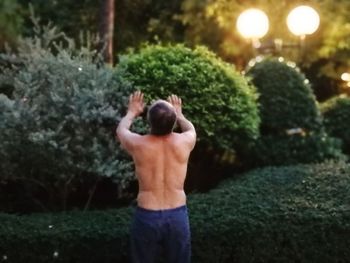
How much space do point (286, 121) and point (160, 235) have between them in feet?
14.7

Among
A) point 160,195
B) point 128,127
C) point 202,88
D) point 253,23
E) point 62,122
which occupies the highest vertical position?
point 253,23

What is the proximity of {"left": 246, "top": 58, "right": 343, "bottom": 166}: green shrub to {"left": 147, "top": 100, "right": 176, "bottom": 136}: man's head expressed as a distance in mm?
4080

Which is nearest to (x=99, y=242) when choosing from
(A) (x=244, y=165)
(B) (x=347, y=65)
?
(A) (x=244, y=165)

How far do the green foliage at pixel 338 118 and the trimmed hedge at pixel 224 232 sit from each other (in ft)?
12.4

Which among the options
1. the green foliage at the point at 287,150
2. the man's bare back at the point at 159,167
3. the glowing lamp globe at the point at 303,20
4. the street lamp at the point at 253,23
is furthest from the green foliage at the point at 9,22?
the man's bare back at the point at 159,167

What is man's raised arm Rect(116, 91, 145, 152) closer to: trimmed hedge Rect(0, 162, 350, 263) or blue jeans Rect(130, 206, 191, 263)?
blue jeans Rect(130, 206, 191, 263)

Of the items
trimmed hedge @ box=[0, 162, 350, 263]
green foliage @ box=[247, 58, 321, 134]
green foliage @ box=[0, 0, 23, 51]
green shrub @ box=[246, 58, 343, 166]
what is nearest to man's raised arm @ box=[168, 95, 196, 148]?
trimmed hedge @ box=[0, 162, 350, 263]

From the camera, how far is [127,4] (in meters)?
14.7

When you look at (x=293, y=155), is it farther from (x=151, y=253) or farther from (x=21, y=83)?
(x=151, y=253)

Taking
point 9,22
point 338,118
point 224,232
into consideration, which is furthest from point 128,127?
point 9,22

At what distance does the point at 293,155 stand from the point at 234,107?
56.1 inches

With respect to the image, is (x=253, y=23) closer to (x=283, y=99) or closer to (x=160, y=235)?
(x=283, y=99)

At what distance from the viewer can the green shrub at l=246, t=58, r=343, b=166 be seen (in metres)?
9.70

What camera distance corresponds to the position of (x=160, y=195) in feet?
18.7
